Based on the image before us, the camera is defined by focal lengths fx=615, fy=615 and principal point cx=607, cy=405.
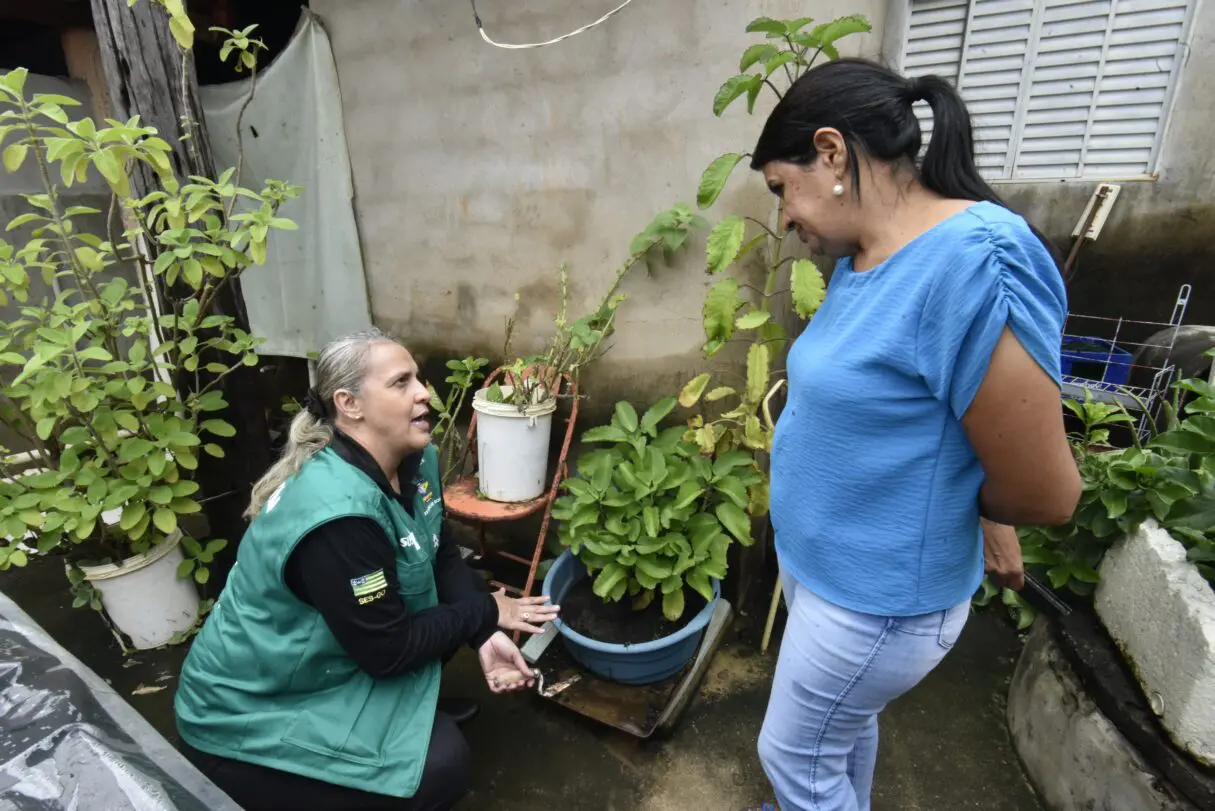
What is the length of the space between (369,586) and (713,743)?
1649mm

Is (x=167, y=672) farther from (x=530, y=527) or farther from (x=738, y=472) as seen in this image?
(x=738, y=472)

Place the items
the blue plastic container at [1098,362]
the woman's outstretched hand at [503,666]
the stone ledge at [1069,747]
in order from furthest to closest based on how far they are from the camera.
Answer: the blue plastic container at [1098,362], the woman's outstretched hand at [503,666], the stone ledge at [1069,747]

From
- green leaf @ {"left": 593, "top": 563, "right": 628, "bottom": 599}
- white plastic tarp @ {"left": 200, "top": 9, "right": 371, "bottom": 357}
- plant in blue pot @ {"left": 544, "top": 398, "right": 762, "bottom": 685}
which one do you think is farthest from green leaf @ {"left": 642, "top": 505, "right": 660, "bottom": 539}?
white plastic tarp @ {"left": 200, "top": 9, "right": 371, "bottom": 357}

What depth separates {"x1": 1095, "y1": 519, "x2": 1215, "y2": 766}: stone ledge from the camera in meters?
1.60

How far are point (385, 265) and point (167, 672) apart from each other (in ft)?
8.02

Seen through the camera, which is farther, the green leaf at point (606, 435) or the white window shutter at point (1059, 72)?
the green leaf at point (606, 435)

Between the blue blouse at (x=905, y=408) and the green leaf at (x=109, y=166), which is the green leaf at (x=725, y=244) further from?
the green leaf at (x=109, y=166)

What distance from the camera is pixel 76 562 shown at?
9.17 feet

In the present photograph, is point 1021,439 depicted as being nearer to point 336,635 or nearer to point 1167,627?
point 1167,627

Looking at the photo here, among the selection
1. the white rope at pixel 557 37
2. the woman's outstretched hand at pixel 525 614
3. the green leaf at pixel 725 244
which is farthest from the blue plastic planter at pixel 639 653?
the white rope at pixel 557 37

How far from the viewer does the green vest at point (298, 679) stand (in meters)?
1.65

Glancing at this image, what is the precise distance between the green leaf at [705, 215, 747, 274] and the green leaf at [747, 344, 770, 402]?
0.40m

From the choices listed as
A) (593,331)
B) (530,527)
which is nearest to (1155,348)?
(593,331)

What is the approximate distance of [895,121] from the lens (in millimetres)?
1107
